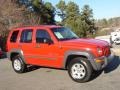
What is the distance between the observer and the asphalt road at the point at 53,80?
9.34m

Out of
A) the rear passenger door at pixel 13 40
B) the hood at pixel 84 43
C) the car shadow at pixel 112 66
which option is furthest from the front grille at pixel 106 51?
the rear passenger door at pixel 13 40

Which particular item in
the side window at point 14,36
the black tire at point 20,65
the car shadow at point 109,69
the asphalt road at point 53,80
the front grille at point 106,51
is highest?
the side window at point 14,36

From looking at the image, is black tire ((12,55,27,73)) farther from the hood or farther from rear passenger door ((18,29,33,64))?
the hood


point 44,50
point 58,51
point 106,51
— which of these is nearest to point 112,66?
point 106,51

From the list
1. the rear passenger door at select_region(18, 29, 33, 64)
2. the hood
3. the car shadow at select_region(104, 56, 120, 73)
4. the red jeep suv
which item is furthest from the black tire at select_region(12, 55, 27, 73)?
the car shadow at select_region(104, 56, 120, 73)

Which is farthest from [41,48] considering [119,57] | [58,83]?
[119,57]

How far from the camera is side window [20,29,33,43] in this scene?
38.0ft

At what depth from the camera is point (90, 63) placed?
9734mm

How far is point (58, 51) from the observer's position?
34.3 ft

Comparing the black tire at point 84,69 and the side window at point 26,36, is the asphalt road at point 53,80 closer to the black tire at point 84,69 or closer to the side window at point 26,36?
the black tire at point 84,69

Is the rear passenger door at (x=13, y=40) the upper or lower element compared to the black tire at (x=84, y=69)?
upper

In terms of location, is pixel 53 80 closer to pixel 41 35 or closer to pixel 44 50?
pixel 44 50

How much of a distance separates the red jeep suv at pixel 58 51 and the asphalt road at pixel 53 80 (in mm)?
380

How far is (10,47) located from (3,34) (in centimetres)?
1651
